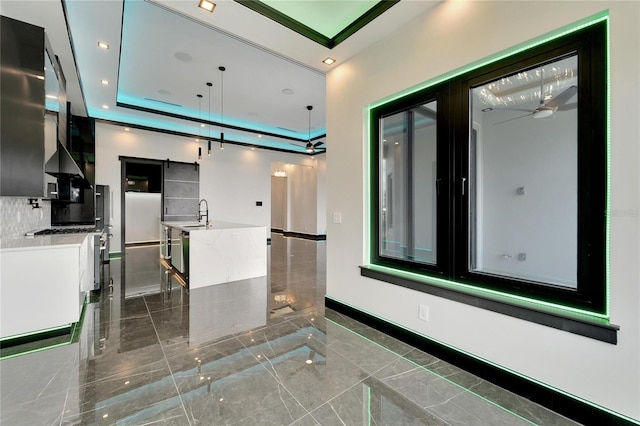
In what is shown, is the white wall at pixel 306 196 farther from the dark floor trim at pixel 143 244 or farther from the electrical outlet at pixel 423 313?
the electrical outlet at pixel 423 313

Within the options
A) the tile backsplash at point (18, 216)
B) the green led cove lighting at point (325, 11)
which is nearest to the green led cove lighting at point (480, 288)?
the green led cove lighting at point (325, 11)

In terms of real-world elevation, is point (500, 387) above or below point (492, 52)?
below

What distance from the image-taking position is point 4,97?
2.40m

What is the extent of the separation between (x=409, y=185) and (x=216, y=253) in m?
3.17

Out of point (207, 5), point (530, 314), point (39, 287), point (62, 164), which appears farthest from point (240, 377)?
point (62, 164)

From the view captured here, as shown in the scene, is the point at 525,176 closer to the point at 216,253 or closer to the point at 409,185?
the point at 409,185

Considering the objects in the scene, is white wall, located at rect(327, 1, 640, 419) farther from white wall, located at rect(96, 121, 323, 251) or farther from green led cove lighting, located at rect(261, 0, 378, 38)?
white wall, located at rect(96, 121, 323, 251)

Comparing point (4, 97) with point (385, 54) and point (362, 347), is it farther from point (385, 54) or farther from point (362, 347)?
point (362, 347)

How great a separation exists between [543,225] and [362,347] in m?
1.84

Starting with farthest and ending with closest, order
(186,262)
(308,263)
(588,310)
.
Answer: (308,263) → (186,262) → (588,310)

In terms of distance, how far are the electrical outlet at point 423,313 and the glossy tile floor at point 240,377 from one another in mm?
314

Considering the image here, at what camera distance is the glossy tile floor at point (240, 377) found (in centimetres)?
166

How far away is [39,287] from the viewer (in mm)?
2557

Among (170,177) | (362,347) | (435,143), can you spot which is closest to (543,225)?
(435,143)
